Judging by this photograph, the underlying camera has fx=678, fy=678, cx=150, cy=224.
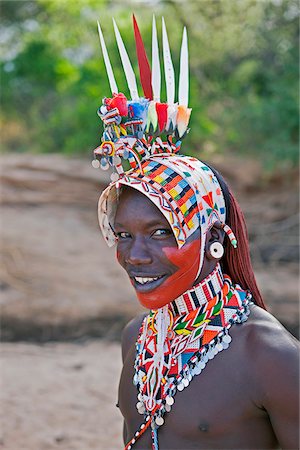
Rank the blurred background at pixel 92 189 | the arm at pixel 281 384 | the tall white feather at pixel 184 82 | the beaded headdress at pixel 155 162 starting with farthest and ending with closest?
the blurred background at pixel 92 189, the tall white feather at pixel 184 82, the beaded headdress at pixel 155 162, the arm at pixel 281 384

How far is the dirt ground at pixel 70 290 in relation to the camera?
451 cm

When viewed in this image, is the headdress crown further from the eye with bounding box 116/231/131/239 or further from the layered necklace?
the layered necklace

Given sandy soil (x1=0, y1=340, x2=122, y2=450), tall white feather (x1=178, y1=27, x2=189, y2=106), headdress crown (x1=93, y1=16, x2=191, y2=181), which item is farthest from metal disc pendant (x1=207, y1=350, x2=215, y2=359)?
sandy soil (x1=0, y1=340, x2=122, y2=450)

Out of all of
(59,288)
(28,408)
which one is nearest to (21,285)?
(59,288)

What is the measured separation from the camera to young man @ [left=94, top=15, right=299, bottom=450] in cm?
174

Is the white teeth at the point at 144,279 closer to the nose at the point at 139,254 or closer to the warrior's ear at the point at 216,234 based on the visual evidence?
the nose at the point at 139,254

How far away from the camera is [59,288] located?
23.0 feet

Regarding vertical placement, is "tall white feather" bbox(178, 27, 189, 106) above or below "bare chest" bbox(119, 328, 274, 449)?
above

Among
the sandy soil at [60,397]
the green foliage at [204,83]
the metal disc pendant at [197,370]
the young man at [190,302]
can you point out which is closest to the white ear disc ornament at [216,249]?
the young man at [190,302]

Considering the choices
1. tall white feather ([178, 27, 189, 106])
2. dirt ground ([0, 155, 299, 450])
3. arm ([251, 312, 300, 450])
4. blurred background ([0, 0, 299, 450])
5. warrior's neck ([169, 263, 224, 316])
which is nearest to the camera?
arm ([251, 312, 300, 450])

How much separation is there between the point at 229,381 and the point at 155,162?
615 millimetres

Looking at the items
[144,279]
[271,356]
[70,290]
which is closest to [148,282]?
[144,279]

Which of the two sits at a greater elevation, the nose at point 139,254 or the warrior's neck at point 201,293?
the nose at point 139,254

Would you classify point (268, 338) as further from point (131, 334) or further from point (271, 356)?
point (131, 334)
